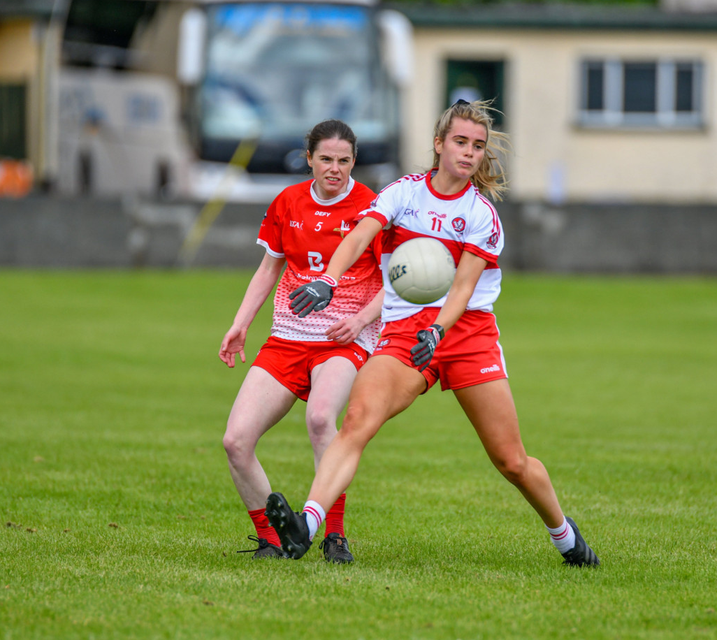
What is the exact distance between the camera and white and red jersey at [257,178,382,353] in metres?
6.28

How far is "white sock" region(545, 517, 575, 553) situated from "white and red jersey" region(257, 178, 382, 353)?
1.32 metres

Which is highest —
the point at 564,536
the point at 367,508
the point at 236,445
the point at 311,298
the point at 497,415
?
the point at 311,298

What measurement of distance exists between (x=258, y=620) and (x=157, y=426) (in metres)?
6.08

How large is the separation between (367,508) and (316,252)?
2.02 m

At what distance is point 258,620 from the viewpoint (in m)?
4.96

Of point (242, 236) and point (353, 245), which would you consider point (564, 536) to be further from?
point (242, 236)

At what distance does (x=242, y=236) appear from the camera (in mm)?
22859

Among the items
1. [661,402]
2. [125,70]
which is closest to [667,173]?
[125,70]

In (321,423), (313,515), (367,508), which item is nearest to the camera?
(313,515)

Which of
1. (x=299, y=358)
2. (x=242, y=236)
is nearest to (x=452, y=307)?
(x=299, y=358)

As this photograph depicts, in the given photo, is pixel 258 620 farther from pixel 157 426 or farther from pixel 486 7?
pixel 486 7

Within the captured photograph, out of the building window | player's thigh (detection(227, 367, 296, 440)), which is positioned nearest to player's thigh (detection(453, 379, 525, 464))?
player's thigh (detection(227, 367, 296, 440))

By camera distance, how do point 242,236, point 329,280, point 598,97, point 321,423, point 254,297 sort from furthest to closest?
point 598,97 → point 242,236 → point 254,297 → point 321,423 → point 329,280

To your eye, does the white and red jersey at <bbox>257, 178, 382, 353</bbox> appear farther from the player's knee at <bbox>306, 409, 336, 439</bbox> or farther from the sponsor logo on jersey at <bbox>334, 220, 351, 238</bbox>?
the player's knee at <bbox>306, 409, 336, 439</bbox>
